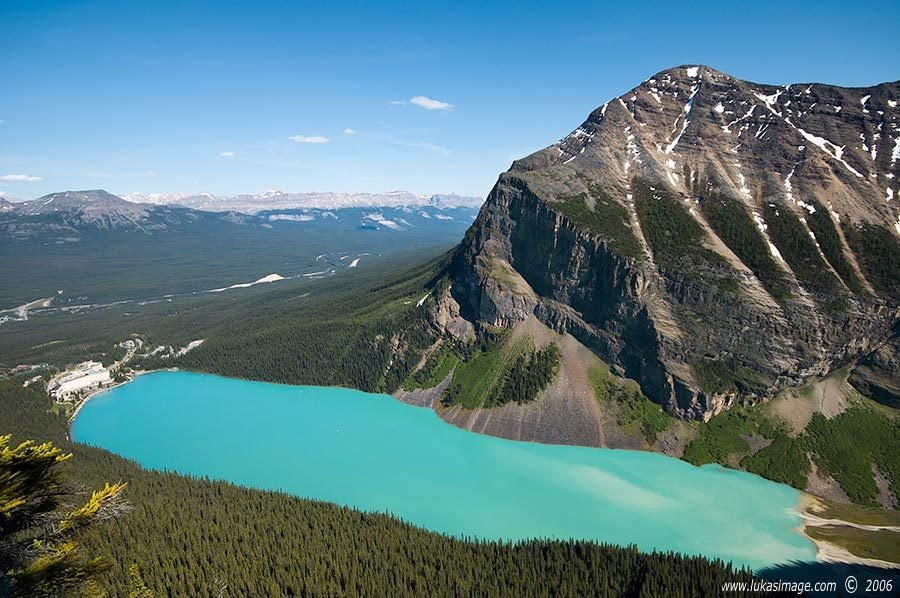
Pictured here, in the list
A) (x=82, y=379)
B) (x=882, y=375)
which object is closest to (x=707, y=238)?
(x=882, y=375)

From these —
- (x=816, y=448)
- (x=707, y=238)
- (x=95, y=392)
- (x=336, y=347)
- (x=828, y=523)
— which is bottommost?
(x=95, y=392)

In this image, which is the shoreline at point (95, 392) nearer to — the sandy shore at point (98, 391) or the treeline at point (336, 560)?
the sandy shore at point (98, 391)

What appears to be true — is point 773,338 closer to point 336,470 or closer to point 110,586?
point 336,470

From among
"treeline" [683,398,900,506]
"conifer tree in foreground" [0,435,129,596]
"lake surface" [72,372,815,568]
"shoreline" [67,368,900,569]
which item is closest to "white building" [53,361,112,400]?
"lake surface" [72,372,815,568]

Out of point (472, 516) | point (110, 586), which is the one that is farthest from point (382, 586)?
point (472, 516)

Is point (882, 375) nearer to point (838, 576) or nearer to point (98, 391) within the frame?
point (838, 576)

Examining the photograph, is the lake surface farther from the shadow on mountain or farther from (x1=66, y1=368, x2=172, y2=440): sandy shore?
(x1=66, y1=368, x2=172, y2=440): sandy shore

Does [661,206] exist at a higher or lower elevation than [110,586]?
higher
